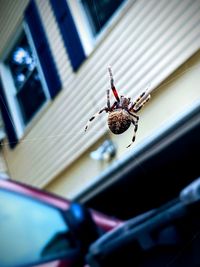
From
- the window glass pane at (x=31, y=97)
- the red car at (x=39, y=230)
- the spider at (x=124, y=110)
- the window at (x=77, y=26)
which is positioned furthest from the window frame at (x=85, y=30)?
the red car at (x=39, y=230)

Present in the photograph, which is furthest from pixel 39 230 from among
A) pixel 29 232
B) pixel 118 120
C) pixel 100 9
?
pixel 100 9

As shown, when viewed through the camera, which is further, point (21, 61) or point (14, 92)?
point (14, 92)

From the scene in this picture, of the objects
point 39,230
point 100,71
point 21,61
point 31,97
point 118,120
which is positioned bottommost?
point 39,230

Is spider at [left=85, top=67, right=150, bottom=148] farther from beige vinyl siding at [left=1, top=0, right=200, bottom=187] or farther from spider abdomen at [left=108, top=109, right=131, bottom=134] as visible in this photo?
beige vinyl siding at [left=1, top=0, right=200, bottom=187]

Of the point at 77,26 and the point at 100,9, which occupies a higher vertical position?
the point at 77,26

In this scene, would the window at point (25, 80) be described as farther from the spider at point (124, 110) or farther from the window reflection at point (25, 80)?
the spider at point (124, 110)

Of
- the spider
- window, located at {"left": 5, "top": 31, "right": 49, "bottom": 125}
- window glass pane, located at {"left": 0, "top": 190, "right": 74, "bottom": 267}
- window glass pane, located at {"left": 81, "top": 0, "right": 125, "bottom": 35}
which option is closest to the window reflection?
window, located at {"left": 5, "top": 31, "right": 49, "bottom": 125}

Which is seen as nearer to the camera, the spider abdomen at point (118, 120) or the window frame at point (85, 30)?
the spider abdomen at point (118, 120)

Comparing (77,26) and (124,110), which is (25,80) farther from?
(124,110)
